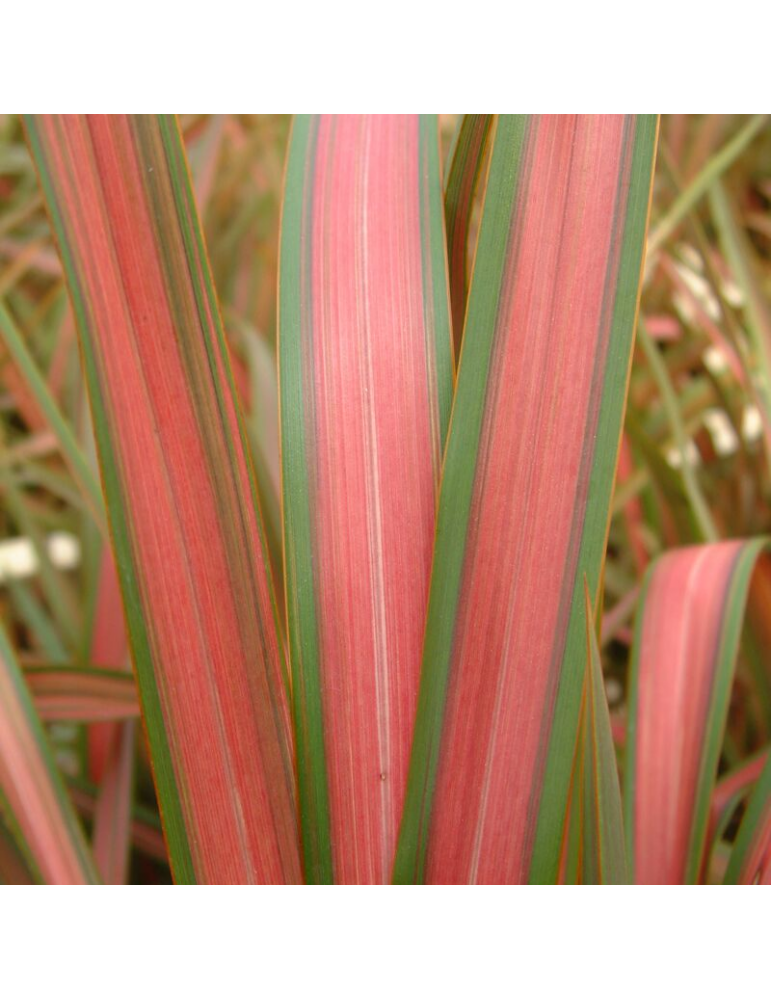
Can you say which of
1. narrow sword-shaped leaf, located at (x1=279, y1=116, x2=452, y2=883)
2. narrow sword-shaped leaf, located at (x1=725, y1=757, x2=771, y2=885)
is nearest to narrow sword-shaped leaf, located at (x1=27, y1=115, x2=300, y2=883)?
narrow sword-shaped leaf, located at (x1=279, y1=116, x2=452, y2=883)

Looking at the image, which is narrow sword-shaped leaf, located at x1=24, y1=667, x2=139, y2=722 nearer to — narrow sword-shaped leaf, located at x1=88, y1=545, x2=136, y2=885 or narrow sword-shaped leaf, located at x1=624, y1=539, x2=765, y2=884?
narrow sword-shaped leaf, located at x1=88, y1=545, x2=136, y2=885

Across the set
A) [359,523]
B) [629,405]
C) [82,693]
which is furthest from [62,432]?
[629,405]

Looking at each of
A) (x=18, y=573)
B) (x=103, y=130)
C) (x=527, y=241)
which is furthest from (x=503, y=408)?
(x=18, y=573)

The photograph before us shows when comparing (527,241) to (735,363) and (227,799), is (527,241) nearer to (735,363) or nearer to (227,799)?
(227,799)

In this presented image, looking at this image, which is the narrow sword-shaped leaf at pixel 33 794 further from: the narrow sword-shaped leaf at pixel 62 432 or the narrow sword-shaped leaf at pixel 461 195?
the narrow sword-shaped leaf at pixel 461 195

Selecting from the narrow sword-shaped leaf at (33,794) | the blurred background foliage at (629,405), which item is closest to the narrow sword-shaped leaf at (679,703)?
the blurred background foliage at (629,405)

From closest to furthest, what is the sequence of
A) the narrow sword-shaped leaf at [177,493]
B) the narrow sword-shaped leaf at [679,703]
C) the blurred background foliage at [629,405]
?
1. the narrow sword-shaped leaf at [177,493]
2. the narrow sword-shaped leaf at [679,703]
3. the blurred background foliage at [629,405]
